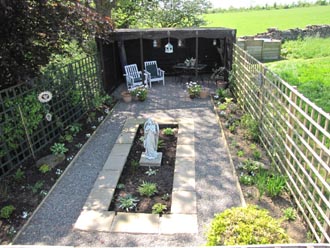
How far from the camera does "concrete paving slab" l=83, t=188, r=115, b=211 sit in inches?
188

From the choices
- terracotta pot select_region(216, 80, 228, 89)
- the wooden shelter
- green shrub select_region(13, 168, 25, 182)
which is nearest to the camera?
green shrub select_region(13, 168, 25, 182)

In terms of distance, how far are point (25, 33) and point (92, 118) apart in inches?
118

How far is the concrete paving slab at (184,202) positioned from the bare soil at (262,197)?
0.84 meters

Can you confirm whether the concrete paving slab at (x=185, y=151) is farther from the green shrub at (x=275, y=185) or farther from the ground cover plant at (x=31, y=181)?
the ground cover plant at (x=31, y=181)

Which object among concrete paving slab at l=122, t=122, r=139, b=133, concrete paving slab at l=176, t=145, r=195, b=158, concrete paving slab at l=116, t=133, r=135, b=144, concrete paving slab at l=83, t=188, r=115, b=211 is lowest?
concrete paving slab at l=83, t=188, r=115, b=211

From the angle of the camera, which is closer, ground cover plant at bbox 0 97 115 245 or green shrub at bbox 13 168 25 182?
ground cover plant at bbox 0 97 115 245

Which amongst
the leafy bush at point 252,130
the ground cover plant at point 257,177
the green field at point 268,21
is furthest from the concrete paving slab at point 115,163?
the green field at point 268,21

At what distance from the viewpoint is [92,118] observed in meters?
8.35

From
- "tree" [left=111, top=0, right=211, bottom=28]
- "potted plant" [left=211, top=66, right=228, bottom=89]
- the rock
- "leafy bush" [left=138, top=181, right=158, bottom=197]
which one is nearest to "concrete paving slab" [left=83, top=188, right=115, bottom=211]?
"leafy bush" [left=138, top=181, right=158, bottom=197]

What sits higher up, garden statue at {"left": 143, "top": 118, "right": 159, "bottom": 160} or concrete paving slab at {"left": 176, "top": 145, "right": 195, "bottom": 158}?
→ garden statue at {"left": 143, "top": 118, "right": 159, "bottom": 160}

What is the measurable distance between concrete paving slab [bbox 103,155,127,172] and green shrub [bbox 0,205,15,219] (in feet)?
5.90

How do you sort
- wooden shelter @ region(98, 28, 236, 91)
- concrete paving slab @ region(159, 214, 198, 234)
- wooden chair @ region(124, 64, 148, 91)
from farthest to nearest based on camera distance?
wooden chair @ region(124, 64, 148, 91), wooden shelter @ region(98, 28, 236, 91), concrete paving slab @ region(159, 214, 198, 234)

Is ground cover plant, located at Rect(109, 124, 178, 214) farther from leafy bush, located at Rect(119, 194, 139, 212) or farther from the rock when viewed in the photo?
the rock

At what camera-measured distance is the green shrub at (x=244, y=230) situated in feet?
9.44
